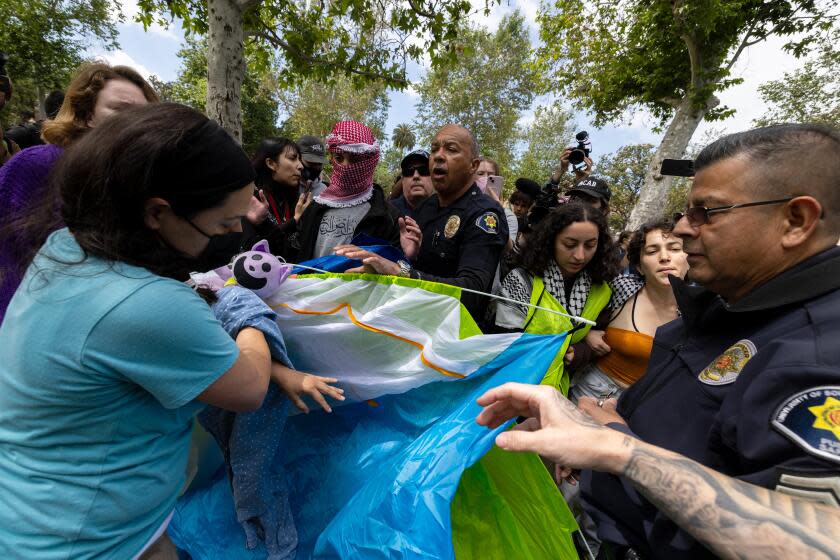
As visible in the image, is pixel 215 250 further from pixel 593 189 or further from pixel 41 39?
pixel 41 39

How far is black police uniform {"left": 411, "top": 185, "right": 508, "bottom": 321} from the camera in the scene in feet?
7.22

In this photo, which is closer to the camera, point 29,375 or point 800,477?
point 800,477

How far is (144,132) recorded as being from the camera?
0.99 metres

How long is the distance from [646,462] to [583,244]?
1.83 m

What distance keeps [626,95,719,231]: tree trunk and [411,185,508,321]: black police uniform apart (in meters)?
7.27

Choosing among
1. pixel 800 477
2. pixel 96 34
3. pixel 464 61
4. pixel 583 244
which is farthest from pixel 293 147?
pixel 464 61

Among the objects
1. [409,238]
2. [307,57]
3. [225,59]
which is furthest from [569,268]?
[307,57]

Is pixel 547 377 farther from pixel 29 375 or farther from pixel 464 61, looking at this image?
pixel 464 61

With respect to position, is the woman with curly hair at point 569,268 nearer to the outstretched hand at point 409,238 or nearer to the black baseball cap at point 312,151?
the outstretched hand at point 409,238

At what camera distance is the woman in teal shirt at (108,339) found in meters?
0.93

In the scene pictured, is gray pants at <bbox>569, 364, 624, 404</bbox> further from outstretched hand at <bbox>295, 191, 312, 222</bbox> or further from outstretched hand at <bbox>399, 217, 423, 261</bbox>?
outstretched hand at <bbox>295, 191, 312, 222</bbox>

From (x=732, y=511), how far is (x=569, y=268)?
1.89 metres

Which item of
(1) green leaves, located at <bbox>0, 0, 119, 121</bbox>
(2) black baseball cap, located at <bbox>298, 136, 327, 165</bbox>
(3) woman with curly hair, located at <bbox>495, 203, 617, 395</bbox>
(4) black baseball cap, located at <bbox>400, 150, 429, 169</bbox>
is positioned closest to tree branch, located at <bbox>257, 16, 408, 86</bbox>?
Result: (2) black baseball cap, located at <bbox>298, 136, 327, 165</bbox>

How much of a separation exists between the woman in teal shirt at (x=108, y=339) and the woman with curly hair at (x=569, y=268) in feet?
5.58
